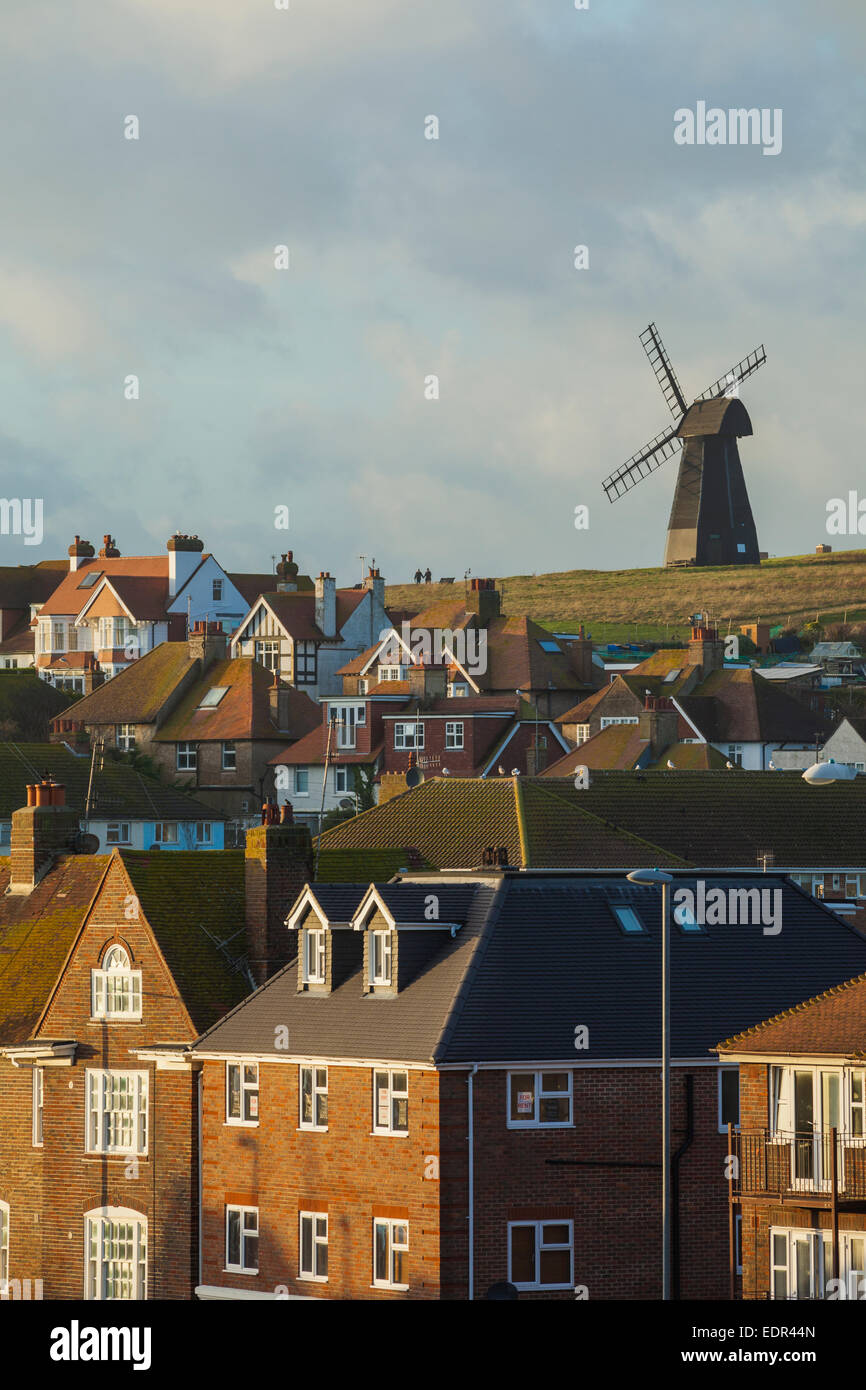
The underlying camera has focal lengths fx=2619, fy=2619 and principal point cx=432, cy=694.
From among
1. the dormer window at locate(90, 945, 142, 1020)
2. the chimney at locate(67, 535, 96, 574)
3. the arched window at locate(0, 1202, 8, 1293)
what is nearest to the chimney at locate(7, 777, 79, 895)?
the dormer window at locate(90, 945, 142, 1020)

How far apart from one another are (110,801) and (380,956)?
48.6 m

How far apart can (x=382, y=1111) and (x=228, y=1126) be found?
4.35 metres

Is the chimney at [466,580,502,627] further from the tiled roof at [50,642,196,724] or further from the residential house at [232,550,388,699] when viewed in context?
the tiled roof at [50,642,196,724]

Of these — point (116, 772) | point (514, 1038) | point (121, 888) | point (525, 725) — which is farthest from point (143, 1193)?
point (525, 725)

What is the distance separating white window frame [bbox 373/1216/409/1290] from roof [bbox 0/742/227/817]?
47.0m

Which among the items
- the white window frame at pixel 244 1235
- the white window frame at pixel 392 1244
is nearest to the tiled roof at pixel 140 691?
the white window frame at pixel 244 1235

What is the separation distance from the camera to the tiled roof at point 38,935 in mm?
50781

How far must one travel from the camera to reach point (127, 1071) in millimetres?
47688

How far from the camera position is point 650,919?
46.4 meters

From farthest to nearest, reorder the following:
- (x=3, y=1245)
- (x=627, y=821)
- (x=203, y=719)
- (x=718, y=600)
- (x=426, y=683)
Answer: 1. (x=718, y=600)
2. (x=203, y=719)
3. (x=426, y=683)
4. (x=627, y=821)
5. (x=3, y=1245)

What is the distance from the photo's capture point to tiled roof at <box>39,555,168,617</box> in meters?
139

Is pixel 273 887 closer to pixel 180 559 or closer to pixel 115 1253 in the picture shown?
pixel 115 1253

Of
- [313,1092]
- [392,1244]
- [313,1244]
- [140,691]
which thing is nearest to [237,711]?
[140,691]
